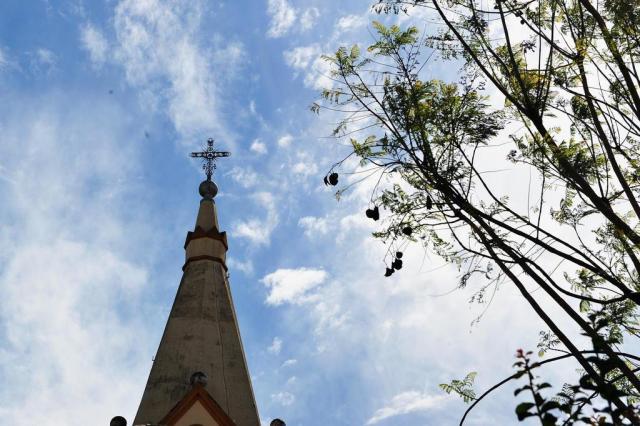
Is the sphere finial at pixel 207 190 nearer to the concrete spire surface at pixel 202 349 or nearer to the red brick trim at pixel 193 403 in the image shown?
the concrete spire surface at pixel 202 349

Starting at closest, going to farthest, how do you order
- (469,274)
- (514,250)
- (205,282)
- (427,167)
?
(514,250)
(427,167)
(469,274)
(205,282)

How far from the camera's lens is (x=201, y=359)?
46.2ft

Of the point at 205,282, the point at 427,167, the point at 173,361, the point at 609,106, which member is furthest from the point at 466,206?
the point at 205,282

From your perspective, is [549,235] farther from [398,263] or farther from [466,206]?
[398,263]

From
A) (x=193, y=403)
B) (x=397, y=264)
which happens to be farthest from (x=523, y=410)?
(x=193, y=403)

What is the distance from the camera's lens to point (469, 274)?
803cm

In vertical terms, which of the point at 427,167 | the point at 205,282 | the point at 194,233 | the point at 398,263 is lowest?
the point at 398,263

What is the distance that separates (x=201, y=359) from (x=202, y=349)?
11.9 inches

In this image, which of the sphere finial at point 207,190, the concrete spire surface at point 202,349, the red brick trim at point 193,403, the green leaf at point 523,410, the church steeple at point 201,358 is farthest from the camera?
the sphere finial at point 207,190

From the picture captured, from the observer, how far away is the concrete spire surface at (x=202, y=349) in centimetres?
1321

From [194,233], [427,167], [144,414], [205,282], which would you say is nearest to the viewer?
[427,167]

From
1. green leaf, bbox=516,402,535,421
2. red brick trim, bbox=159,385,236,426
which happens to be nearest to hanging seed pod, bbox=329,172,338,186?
green leaf, bbox=516,402,535,421

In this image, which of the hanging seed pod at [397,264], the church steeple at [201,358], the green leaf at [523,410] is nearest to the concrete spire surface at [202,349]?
the church steeple at [201,358]

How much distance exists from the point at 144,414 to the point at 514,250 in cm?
915
